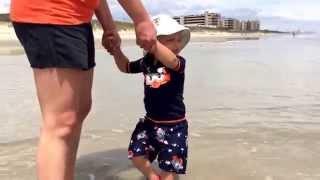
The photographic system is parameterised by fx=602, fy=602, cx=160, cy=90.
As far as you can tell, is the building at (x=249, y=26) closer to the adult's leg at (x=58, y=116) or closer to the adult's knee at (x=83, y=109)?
the adult's knee at (x=83, y=109)

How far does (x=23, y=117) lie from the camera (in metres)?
6.32

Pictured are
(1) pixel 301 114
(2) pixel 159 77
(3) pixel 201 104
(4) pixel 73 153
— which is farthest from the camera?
(3) pixel 201 104

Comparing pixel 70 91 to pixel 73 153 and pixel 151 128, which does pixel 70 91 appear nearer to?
pixel 73 153

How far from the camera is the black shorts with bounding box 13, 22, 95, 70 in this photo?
2639 millimetres

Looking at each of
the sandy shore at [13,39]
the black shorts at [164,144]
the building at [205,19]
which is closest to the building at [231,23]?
the building at [205,19]

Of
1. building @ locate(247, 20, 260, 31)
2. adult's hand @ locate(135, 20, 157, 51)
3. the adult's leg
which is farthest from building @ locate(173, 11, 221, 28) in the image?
the adult's leg

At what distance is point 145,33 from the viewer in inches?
120

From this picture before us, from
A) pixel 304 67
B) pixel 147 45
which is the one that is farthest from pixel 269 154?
pixel 304 67

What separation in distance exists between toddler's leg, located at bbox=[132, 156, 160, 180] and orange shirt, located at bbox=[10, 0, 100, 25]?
4.41 feet

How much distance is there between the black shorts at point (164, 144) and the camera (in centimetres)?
373

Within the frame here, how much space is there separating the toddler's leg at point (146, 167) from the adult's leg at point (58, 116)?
0.94 m

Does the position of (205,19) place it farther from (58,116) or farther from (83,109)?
(58,116)

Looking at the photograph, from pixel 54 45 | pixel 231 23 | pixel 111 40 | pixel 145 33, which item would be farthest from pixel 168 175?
pixel 231 23

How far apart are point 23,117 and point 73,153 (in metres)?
3.52
